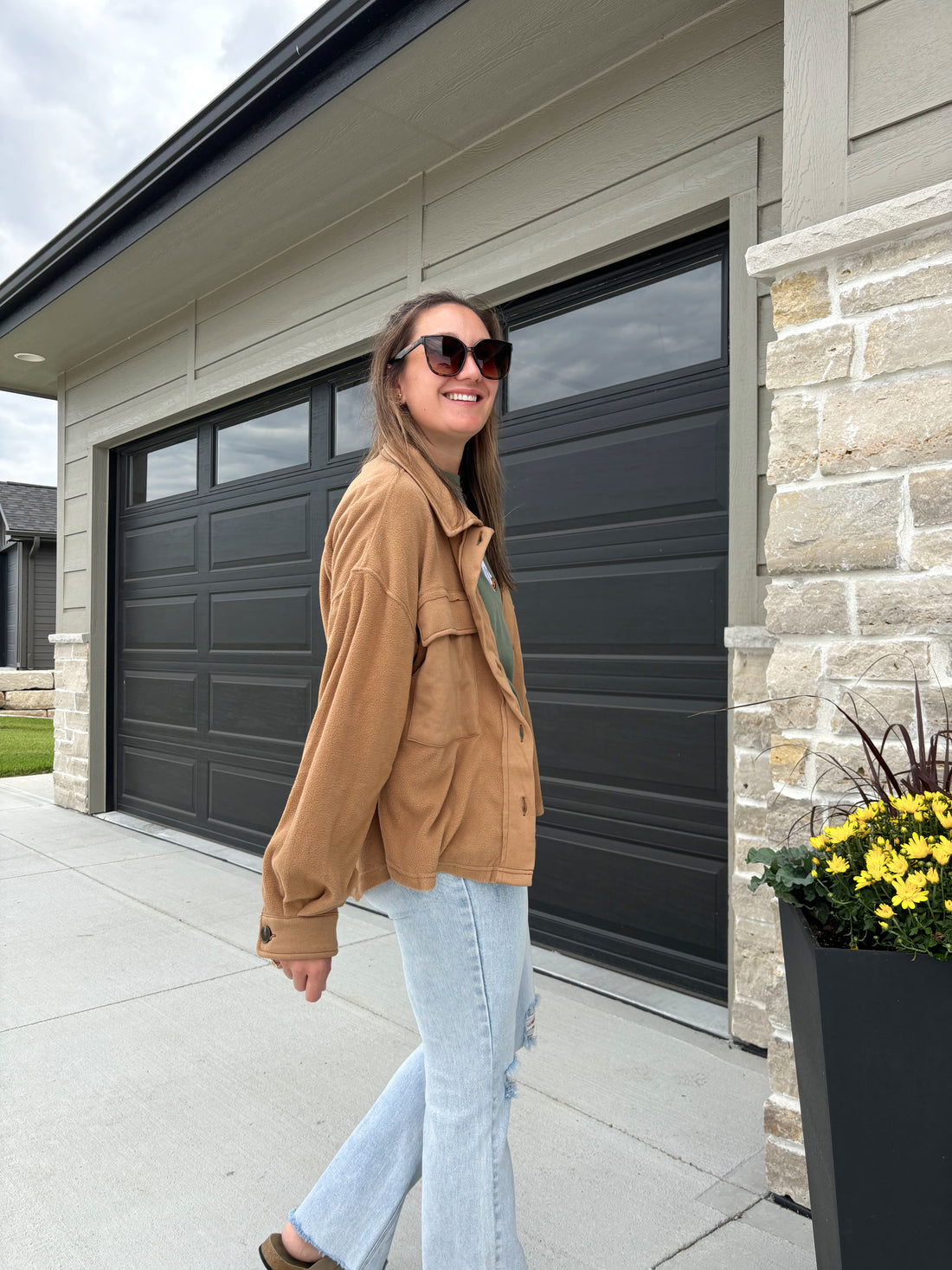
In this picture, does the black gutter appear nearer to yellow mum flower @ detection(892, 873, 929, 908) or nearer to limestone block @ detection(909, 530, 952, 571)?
limestone block @ detection(909, 530, 952, 571)

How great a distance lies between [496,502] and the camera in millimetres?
1813

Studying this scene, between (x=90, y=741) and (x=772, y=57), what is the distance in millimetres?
6075

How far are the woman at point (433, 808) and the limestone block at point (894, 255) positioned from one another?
100cm

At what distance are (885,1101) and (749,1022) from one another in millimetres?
1814

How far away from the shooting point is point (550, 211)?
140 inches

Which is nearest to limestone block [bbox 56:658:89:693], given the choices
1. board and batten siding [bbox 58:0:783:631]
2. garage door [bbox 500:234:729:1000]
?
board and batten siding [bbox 58:0:783:631]

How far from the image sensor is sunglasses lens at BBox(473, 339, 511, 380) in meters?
1.55

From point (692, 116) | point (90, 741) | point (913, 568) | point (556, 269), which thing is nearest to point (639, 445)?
point (556, 269)

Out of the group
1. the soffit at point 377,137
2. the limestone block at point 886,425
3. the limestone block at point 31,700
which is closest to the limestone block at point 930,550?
the limestone block at point 886,425

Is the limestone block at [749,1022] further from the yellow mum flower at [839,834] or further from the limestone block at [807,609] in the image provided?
the yellow mum flower at [839,834]

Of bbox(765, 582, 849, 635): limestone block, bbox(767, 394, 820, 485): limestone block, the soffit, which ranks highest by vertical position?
the soffit

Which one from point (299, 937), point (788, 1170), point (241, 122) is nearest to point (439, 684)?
point (299, 937)

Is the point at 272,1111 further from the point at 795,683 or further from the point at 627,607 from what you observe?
the point at 627,607

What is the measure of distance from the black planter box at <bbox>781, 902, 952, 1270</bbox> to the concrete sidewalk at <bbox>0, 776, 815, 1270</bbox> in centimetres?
89
